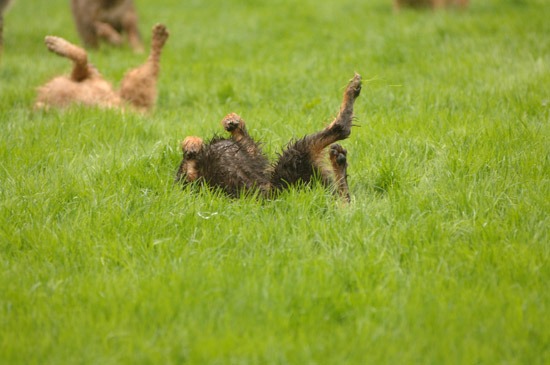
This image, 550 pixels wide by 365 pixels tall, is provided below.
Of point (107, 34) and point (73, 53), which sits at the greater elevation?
point (73, 53)

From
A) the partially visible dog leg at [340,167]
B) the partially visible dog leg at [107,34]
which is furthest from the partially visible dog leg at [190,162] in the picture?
the partially visible dog leg at [107,34]

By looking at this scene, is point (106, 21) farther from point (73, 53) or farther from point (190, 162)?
point (190, 162)

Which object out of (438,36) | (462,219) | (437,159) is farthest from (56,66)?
(462,219)

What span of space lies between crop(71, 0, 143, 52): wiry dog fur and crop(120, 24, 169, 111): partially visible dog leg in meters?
2.99

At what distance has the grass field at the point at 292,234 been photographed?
296cm

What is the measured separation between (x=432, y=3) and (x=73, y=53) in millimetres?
6581

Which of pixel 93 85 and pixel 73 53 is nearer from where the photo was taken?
pixel 73 53

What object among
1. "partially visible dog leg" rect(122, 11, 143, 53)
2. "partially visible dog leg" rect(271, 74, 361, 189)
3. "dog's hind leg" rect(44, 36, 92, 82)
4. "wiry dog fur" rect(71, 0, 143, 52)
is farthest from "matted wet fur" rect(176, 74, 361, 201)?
"partially visible dog leg" rect(122, 11, 143, 53)

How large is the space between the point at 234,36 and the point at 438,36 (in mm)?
2866

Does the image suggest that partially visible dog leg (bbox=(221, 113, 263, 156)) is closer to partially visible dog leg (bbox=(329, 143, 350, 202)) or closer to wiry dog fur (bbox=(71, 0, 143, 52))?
partially visible dog leg (bbox=(329, 143, 350, 202))

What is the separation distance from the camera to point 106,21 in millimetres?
9922

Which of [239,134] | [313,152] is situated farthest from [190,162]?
[313,152]

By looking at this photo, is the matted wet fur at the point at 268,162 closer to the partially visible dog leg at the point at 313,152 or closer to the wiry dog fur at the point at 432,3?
the partially visible dog leg at the point at 313,152

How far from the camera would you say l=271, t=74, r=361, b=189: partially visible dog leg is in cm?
421
